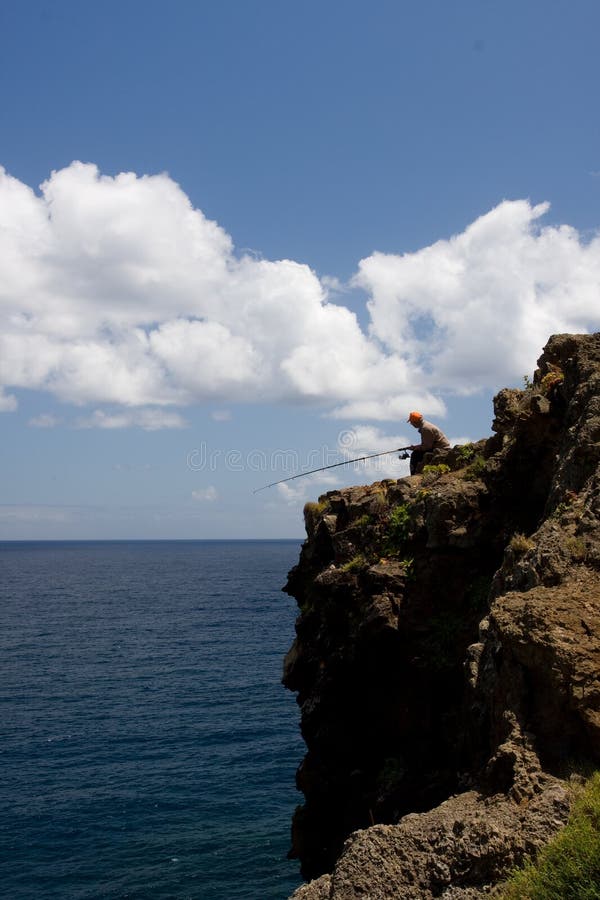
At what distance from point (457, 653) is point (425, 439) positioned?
26.7ft

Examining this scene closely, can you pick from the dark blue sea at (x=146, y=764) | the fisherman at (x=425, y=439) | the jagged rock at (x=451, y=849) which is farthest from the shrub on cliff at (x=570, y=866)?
the dark blue sea at (x=146, y=764)

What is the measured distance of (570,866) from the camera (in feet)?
22.7

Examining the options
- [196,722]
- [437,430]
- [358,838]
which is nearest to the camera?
[358,838]

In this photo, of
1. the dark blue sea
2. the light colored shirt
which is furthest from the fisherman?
the dark blue sea

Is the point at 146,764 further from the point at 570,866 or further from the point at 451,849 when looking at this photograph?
the point at 570,866

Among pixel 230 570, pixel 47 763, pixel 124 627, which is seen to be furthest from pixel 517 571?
pixel 230 570

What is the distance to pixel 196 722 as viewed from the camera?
44.9m

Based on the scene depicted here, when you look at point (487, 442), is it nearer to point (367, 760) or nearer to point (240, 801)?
point (367, 760)

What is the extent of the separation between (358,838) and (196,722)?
3876 cm

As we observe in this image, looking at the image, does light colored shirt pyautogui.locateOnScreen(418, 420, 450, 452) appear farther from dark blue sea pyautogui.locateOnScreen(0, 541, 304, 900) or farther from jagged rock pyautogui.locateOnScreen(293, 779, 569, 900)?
dark blue sea pyautogui.locateOnScreen(0, 541, 304, 900)

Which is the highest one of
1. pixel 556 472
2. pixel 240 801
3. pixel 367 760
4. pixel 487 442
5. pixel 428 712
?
pixel 487 442

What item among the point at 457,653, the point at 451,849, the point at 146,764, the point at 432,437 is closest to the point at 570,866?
the point at 451,849

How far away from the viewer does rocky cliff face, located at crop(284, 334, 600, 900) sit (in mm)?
8516

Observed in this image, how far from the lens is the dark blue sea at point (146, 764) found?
27.7 meters
